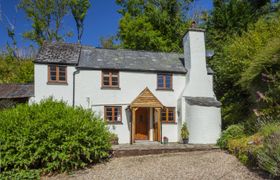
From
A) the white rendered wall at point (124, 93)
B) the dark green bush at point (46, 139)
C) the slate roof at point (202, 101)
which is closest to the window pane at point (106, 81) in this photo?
the white rendered wall at point (124, 93)

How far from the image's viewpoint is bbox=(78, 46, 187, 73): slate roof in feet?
58.4

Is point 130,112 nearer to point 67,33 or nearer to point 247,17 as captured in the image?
point 247,17

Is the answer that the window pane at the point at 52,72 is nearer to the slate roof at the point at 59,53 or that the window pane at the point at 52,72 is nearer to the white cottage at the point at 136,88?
the white cottage at the point at 136,88

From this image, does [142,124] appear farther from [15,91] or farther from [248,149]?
[15,91]

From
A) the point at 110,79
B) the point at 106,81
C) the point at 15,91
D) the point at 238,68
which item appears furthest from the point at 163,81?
the point at 15,91

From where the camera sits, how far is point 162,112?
60.1 ft

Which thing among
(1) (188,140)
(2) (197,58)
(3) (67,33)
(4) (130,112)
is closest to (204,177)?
(1) (188,140)

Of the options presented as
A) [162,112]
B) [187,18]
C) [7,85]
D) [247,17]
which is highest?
[187,18]

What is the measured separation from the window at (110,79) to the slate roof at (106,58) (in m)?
0.45

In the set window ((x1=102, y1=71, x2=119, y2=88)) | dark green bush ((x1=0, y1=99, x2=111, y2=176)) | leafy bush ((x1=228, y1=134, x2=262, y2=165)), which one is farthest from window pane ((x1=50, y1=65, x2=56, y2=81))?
leafy bush ((x1=228, y1=134, x2=262, y2=165))

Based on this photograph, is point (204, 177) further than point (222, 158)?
No

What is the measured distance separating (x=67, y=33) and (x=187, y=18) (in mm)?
16935

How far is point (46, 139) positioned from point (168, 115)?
10386 mm

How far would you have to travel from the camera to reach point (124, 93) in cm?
1783
